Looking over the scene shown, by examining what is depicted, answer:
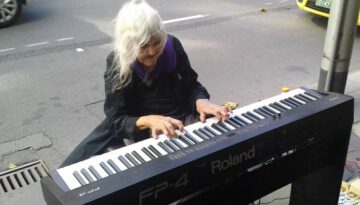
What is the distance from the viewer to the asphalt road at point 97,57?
13.2ft

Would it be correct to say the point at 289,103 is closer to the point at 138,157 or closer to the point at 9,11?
the point at 138,157

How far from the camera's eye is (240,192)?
1.81 metres

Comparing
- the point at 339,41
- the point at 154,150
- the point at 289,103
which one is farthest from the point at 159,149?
the point at 339,41

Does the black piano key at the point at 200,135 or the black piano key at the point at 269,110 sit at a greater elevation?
the black piano key at the point at 269,110

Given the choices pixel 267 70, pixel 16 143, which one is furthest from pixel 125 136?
pixel 267 70

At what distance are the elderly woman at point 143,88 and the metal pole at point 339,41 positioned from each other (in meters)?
0.88

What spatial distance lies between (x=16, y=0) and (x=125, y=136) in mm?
5532

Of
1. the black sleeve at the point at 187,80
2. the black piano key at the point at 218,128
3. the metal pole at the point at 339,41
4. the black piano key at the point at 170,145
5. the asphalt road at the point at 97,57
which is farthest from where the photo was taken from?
the asphalt road at the point at 97,57

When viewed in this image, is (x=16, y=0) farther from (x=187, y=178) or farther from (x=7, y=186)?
(x=187, y=178)

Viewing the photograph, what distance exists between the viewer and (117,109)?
2.21 meters

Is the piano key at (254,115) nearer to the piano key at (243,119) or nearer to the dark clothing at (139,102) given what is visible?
the piano key at (243,119)

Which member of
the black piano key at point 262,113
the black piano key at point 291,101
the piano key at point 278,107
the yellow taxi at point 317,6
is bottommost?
the yellow taxi at point 317,6

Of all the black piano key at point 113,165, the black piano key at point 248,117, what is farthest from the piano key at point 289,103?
the black piano key at point 113,165

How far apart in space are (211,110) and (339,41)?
3.61ft
